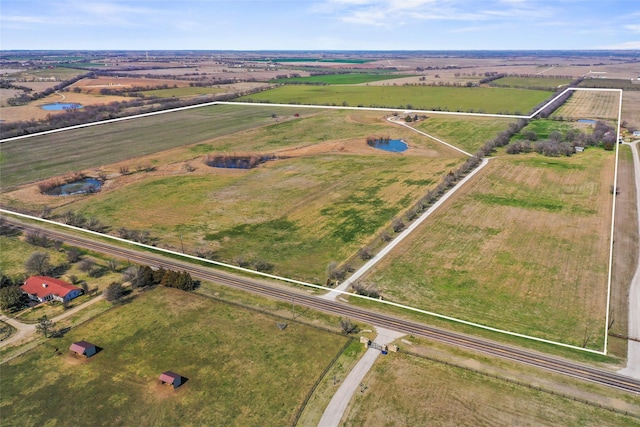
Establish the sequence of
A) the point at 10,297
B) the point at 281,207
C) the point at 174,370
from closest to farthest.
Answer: the point at 174,370 → the point at 10,297 → the point at 281,207

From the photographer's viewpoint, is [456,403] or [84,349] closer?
[456,403]

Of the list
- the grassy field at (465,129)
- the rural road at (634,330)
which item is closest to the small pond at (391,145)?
the grassy field at (465,129)

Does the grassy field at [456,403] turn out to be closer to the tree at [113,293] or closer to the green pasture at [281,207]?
the green pasture at [281,207]

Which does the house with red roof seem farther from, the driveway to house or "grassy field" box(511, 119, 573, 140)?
"grassy field" box(511, 119, 573, 140)

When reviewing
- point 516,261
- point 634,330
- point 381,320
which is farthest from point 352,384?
point 516,261

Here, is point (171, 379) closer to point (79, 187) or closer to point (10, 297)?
point (10, 297)

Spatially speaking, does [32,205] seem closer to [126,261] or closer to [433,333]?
[126,261]

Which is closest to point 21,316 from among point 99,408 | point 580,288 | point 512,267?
point 99,408

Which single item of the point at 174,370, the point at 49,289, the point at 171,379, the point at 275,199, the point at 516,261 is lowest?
the point at 174,370
